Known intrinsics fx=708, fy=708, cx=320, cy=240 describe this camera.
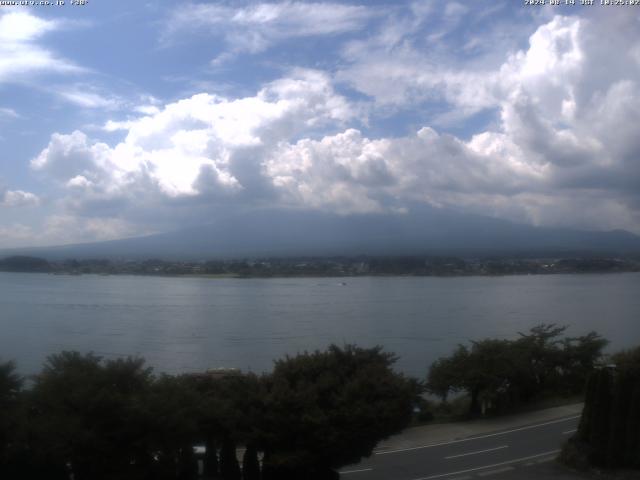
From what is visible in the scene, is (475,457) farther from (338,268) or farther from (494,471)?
(338,268)

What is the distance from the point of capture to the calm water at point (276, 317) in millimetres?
29125

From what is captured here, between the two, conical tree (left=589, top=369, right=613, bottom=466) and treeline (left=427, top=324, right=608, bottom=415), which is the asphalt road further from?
treeline (left=427, top=324, right=608, bottom=415)

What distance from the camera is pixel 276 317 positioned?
40188 millimetres

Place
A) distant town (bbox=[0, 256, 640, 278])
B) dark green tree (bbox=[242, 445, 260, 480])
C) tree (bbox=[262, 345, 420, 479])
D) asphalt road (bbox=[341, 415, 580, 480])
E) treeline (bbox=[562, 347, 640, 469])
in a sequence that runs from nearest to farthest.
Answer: tree (bbox=[262, 345, 420, 479])
dark green tree (bbox=[242, 445, 260, 480])
treeline (bbox=[562, 347, 640, 469])
asphalt road (bbox=[341, 415, 580, 480])
distant town (bbox=[0, 256, 640, 278])

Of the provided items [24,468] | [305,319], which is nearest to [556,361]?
[24,468]

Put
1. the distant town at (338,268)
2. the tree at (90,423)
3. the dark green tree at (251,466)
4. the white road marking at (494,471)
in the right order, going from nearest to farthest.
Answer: the tree at (90,423) → the dark green tree at (251,466) → the white road marking at (494,471) → the distant town at (338,268)

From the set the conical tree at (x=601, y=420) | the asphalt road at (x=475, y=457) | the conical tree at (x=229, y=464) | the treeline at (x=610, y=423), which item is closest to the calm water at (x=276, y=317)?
the asphalt road at (x=475, y=457)

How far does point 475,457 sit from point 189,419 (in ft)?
17.6

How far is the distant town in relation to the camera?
7381cm

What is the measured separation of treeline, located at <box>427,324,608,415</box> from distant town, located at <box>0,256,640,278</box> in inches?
2186

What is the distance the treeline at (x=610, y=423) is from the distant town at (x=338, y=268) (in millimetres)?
63728

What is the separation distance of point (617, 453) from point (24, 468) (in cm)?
782

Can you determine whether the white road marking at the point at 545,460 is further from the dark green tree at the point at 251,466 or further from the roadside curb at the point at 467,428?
the dark green tree at the point at 251,466

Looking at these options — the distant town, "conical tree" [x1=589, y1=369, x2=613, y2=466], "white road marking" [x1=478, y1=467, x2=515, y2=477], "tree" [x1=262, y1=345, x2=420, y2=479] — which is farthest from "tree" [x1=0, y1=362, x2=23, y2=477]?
the distant town
